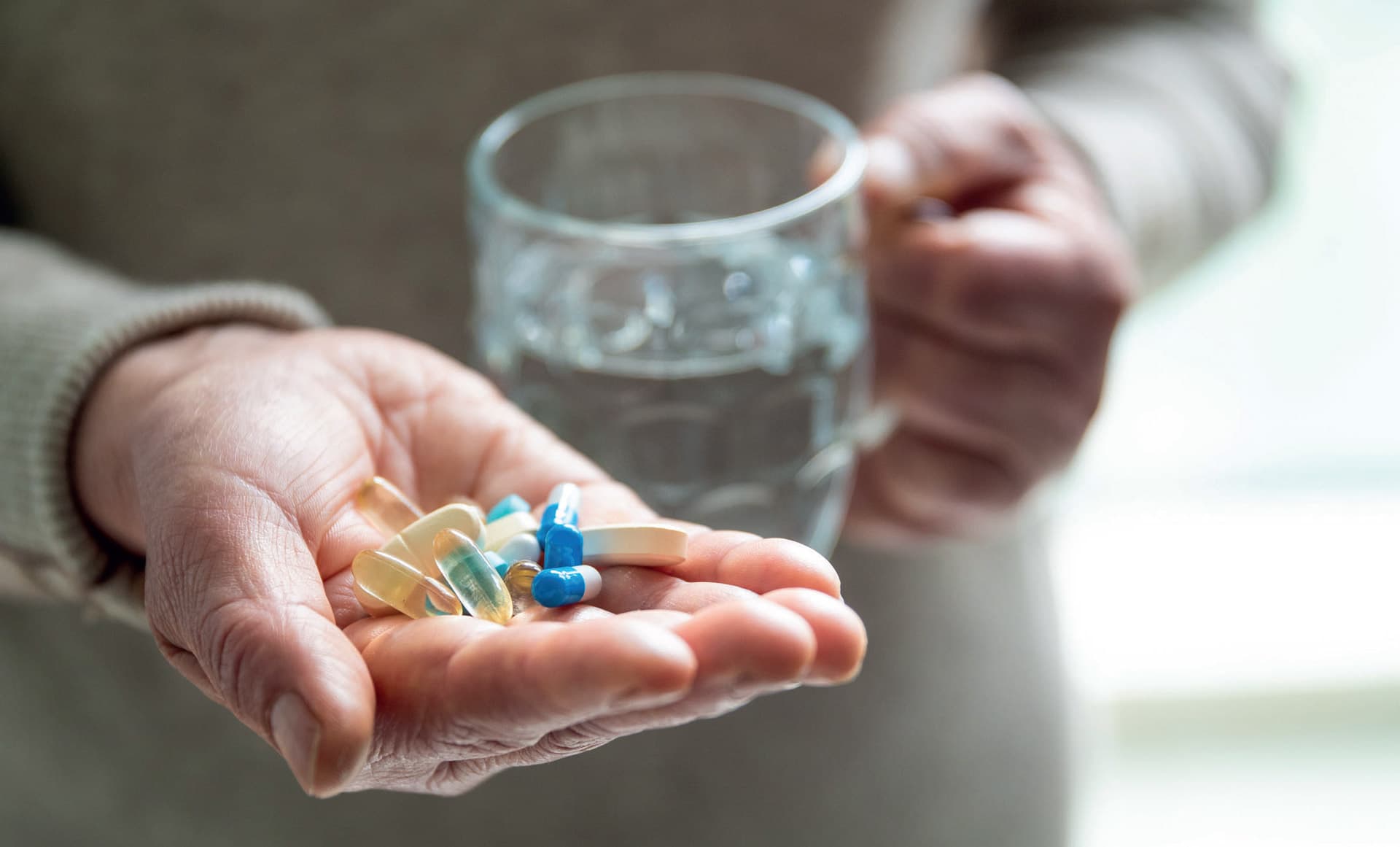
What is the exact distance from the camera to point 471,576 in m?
0.54

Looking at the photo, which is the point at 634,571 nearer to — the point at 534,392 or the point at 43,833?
the point at 534,392

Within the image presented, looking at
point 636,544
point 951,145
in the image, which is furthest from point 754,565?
point 951,145

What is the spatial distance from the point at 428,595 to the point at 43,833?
30.2 inches

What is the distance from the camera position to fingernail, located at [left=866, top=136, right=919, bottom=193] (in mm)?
787

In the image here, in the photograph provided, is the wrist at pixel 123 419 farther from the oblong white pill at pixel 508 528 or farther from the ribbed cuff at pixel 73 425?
the oblong white pill at pixel 508 528

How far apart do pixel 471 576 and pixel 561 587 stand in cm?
5

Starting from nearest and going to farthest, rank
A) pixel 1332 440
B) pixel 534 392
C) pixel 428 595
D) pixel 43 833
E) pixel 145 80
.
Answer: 1. pixel 428 595
2. pixel 534 392
3. pixel 145 80
4. pixel 43 833
5. pixel 1332 440

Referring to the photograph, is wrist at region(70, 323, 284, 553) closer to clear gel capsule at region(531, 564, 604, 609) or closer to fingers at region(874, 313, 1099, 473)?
clear gel capsule at region(531, 564, 604, 609)

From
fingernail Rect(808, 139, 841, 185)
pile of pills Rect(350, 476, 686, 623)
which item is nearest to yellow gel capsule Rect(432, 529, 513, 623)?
pile of pills Rect(350, 476, 686, 623)

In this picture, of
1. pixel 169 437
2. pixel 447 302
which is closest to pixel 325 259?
pixel 447 302

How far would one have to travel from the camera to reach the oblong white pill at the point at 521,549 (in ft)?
1.84

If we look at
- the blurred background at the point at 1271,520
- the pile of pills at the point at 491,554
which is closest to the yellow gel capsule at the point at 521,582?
the pile of pills at the point at 491,554

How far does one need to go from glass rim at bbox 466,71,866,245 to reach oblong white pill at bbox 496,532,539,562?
16cm

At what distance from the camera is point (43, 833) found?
1.06 meters
